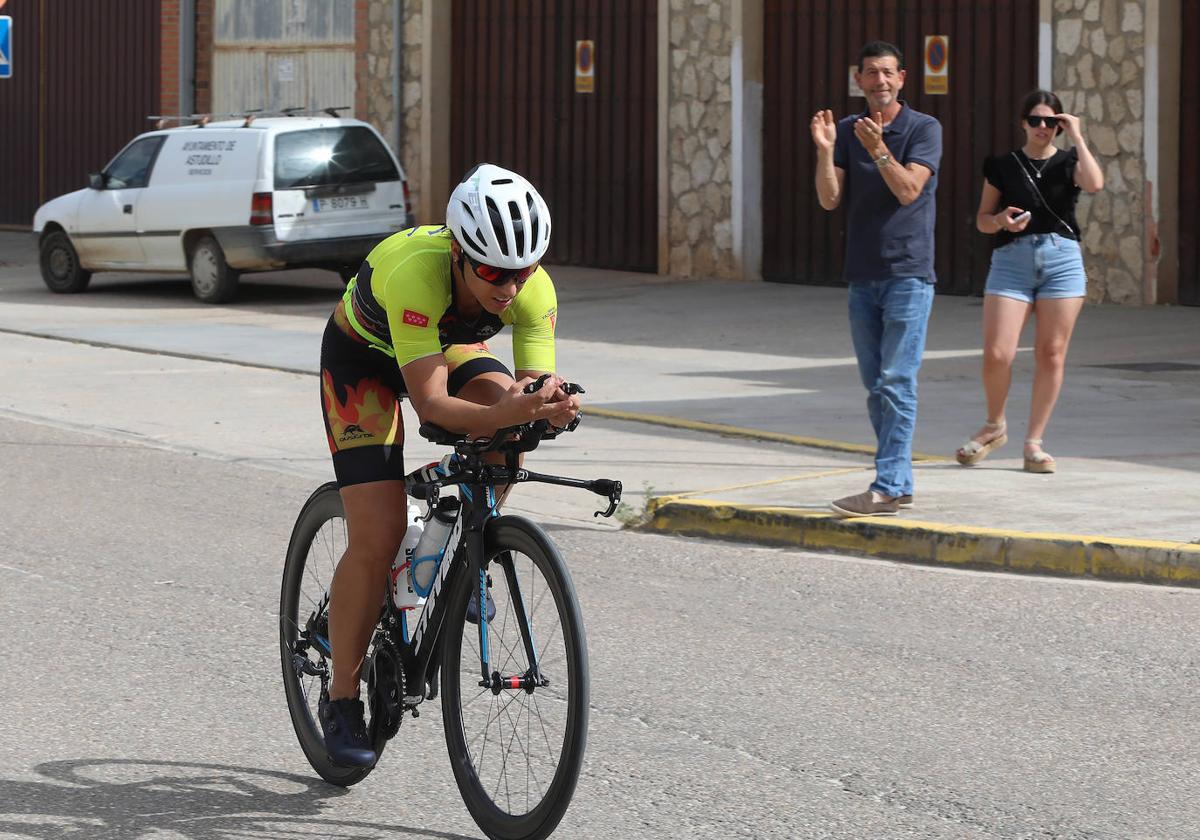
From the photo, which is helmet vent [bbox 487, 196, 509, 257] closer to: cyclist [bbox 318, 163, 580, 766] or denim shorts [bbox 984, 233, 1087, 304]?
cyclist [bbox 318, 163, 580, 766]

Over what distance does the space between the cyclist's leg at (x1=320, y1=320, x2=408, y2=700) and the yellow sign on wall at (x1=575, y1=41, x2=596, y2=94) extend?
18.1m

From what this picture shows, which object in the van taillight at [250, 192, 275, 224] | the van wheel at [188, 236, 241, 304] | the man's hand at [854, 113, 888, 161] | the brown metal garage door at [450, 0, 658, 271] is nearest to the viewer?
the man's hand at [854, 113, 888, 161]

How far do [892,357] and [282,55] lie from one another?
19955 mm

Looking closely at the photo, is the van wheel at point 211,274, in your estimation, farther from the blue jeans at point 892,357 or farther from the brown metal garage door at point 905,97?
the blue jeans at point 892,357

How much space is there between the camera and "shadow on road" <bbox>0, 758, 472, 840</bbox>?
16.7 feet

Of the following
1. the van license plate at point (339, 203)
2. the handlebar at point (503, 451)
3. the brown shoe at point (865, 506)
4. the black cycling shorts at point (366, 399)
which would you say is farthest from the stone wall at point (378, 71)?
the handlebar at point (503, 451)

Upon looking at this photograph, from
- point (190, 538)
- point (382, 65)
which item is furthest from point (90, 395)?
point (382, 65)

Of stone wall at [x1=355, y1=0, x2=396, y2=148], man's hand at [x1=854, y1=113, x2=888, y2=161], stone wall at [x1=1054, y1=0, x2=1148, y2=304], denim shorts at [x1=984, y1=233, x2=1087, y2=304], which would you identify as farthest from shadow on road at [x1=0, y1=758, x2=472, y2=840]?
stone wall at [x1=355, y1=0, x2=396, y2=148]

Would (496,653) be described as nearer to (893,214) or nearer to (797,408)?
(893,214)

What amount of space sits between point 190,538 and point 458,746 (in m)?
4.13

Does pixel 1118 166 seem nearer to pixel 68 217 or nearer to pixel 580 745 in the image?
pixel 68 217

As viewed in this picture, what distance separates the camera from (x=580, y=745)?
469 centimetres

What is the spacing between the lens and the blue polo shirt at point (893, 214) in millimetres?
8695

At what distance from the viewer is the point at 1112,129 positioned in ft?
59.2
